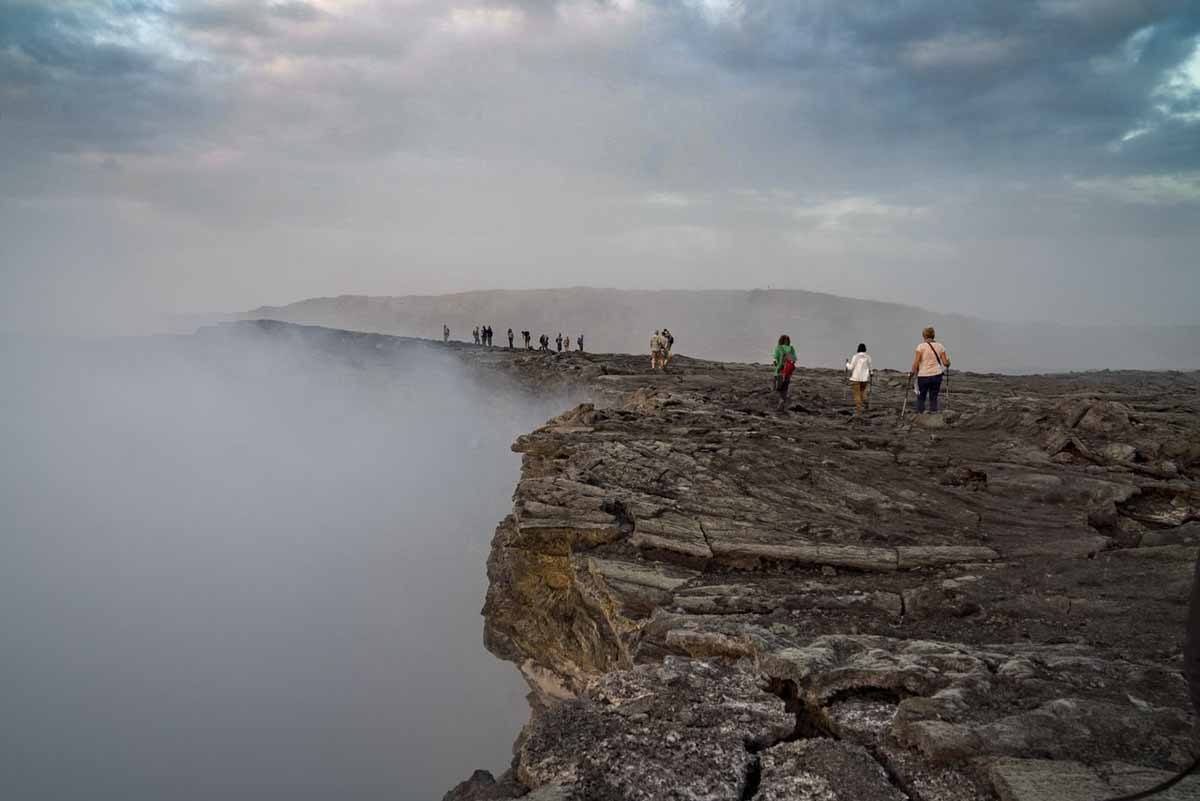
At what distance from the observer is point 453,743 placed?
43.1 meters

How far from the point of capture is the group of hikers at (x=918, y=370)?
15594mm

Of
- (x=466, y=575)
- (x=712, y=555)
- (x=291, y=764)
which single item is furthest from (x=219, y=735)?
(x=712, y=555)

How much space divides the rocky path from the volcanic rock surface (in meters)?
0.03

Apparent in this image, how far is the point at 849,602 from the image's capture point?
7.67m

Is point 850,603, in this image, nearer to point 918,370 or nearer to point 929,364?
point 929,364

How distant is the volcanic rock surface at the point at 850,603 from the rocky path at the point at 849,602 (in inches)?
1.2

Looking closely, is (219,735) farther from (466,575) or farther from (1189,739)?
(1189,739)

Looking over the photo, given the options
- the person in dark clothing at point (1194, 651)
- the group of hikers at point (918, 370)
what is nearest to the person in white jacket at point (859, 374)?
the group of hikers at point (918, 370)

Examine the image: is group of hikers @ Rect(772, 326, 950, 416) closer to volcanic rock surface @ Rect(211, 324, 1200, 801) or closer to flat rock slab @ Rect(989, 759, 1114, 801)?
volcanic rock surface @ Rect(211, 324, 1200, 801)

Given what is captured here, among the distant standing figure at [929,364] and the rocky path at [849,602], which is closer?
the rocky path at [849,602]

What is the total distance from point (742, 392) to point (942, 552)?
13.2 m

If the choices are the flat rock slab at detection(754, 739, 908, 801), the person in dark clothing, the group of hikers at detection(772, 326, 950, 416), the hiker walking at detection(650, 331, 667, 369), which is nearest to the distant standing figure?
the group of hikers at detection(772, 326, 950, 416)

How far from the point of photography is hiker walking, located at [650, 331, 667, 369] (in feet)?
94.9

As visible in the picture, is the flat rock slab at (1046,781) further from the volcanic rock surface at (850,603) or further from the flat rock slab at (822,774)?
the flat rock slab at (822,774)
